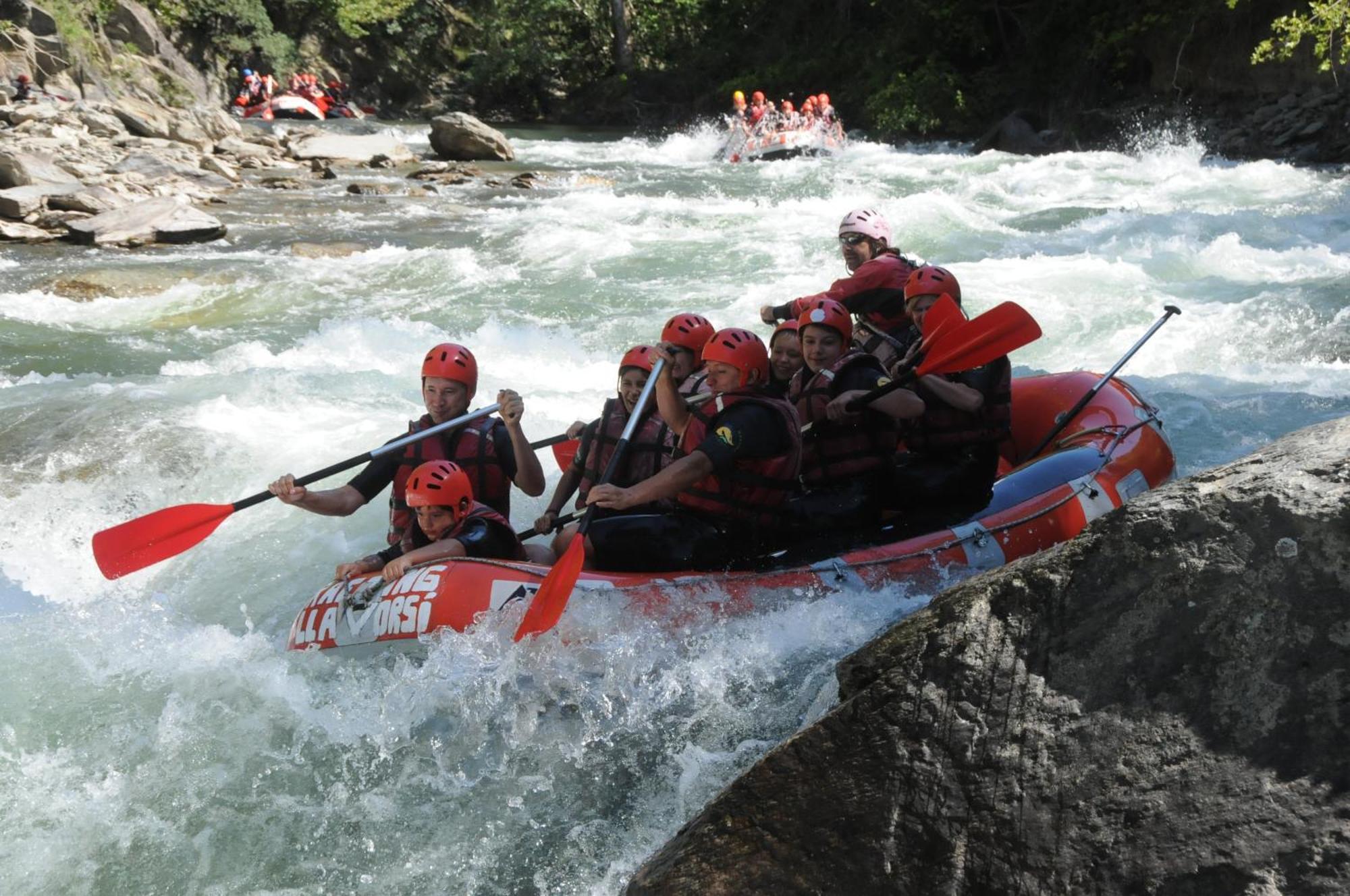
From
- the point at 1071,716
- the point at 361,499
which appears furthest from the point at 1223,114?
the point at 1071,716

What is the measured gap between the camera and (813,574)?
3904 millimetres

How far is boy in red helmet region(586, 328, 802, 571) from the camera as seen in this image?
376cm

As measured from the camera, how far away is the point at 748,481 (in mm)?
3900

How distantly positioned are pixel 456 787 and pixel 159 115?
17.8 metres

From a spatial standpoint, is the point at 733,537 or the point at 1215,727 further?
the point at 733,537

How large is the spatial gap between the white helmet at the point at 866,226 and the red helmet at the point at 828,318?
119 centimetres

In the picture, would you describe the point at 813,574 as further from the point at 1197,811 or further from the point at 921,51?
the point at 921,51

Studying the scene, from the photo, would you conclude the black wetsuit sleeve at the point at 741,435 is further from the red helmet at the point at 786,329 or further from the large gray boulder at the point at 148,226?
the large gray boulder at the point at 148,226

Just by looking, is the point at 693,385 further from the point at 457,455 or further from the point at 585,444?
the point at 457,455

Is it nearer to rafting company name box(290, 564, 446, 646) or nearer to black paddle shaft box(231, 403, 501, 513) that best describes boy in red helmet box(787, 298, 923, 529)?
black paddle shaft box(231, 403, 501, 513)

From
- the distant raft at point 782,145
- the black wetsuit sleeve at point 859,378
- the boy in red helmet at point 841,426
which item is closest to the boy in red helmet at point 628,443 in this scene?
the boy in red helmet at point 841,426

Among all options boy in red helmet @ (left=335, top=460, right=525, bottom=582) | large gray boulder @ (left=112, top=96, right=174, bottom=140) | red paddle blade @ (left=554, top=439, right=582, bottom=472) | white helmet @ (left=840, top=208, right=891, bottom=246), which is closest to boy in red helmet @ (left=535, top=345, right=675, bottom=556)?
boy in red helmet @ (left=335, top=460, right=525, bottom=582)

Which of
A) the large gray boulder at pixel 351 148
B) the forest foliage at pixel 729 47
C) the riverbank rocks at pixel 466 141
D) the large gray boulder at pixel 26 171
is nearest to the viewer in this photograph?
the large gray boulder at pixel 26 171

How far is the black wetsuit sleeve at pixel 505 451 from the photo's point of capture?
14.6 ft
